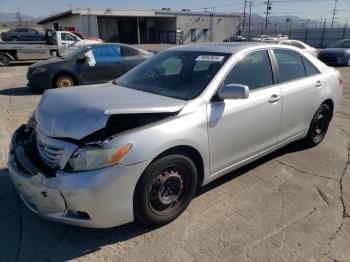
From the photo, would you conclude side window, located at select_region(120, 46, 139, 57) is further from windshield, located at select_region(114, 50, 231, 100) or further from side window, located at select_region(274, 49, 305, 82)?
side window, located at select_region(274, 49, 305, 82)

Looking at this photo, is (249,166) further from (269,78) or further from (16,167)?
(16,167)

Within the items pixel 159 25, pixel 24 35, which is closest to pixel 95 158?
pixel 24 35

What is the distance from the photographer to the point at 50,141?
2.83m

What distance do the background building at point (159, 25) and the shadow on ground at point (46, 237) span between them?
44.4m

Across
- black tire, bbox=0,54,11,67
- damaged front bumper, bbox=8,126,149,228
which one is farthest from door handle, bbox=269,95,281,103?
black tire, bbox=0,54,11,67

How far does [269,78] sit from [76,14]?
148 ft

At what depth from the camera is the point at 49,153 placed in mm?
2867

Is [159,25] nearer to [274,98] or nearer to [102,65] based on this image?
[102,65]

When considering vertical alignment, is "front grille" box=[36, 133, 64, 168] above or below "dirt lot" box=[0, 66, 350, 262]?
above

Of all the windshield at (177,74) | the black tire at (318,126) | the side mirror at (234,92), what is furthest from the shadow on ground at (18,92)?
the side mirror at (234,92)

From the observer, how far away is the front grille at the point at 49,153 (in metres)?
2.77

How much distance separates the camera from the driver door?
3.31 metres

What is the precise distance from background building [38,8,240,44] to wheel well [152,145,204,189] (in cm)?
4459

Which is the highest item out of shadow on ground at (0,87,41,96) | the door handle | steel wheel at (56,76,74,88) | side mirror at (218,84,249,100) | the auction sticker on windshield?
the auction sticker on windshield
